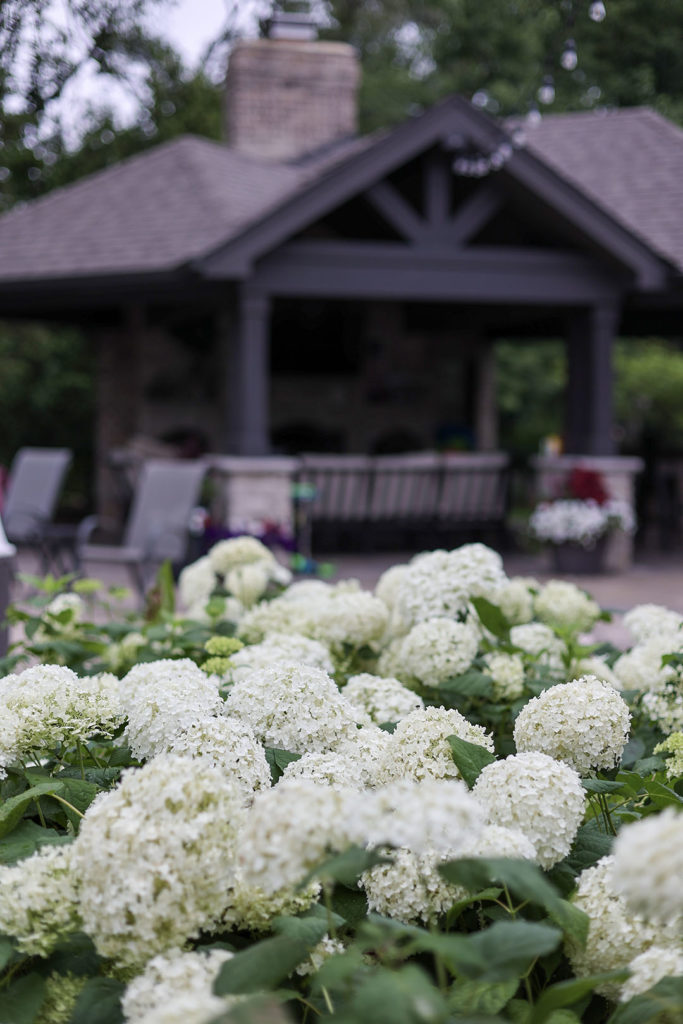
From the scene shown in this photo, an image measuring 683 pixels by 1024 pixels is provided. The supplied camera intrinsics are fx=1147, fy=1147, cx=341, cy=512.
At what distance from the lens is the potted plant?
33.4 ft

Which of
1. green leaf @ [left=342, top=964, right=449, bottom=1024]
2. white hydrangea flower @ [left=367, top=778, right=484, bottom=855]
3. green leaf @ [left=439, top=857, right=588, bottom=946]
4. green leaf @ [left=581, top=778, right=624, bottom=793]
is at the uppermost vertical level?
white hydrangea flower @ [left=367, top=778, right=484, bottom=855]

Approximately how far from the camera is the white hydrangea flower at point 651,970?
128 cm

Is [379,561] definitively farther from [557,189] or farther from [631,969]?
[631,969]

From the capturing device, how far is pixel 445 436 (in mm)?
14570

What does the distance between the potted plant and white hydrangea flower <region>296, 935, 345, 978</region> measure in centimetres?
895

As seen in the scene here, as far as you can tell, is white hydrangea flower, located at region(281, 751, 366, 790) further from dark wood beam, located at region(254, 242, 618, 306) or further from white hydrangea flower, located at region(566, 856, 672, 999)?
dark wood beam, located at region(254, 242, 618, 306)

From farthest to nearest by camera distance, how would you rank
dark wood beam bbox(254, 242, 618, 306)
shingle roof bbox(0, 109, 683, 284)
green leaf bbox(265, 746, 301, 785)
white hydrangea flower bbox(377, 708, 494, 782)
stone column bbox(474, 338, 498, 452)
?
stone column bbox(474, 338, 498, 452) → shingle roof bbox(0, 109, 683, 284) → dark wood beam bbox(254, 242, 618, 306) → green leaf bbox(265, 746, 301, 785) → white hydrangea flower bbox(377, 708, 494, 782)

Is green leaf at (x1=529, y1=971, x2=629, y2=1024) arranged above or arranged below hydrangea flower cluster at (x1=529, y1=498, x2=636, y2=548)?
above

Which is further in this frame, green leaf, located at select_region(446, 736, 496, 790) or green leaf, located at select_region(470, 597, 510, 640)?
green leaf, located at select_region(470, 597, 510, 640)

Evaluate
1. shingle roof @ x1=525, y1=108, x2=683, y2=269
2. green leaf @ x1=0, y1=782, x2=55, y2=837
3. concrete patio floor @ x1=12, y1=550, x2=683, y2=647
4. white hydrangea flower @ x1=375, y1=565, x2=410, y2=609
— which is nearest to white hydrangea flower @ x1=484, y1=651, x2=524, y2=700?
white hydrangea flower @ x1=375, y1=565, x2=410, y2=609

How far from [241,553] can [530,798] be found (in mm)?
1952

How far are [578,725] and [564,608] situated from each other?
1177 mm

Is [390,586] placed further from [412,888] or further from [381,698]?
[412,888]

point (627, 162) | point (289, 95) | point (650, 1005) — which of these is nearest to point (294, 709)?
point (650, 1005)
